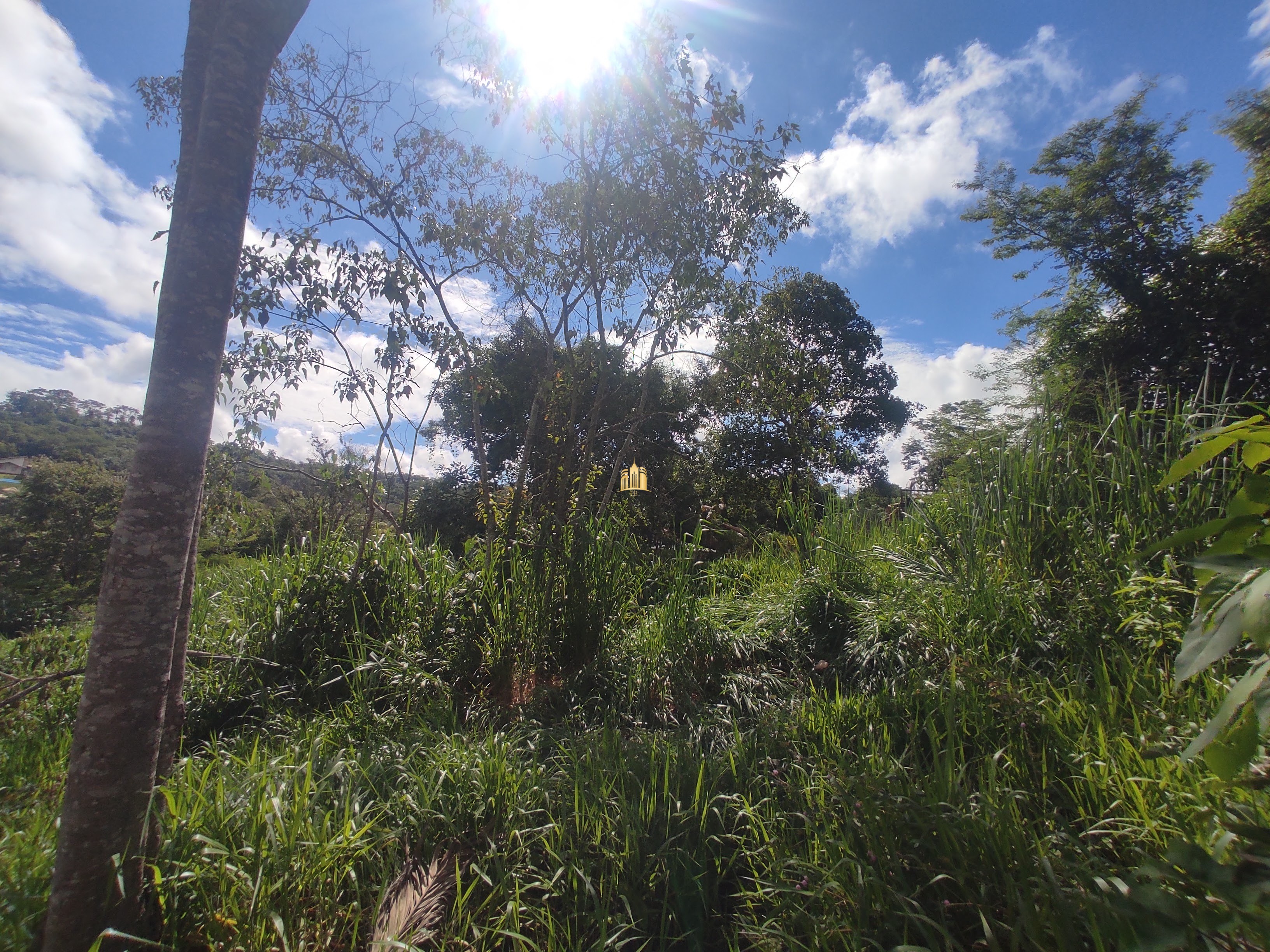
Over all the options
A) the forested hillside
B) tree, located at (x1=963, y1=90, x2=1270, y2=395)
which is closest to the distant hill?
the forested hillside

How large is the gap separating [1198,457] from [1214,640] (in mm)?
248

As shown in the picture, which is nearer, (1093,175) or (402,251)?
(402,251)

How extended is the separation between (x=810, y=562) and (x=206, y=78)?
4.01m

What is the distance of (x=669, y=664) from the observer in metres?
3.38

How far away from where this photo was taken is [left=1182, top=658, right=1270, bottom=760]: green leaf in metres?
0.60

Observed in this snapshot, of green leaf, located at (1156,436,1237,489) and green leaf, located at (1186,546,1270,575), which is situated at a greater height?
green leaf, located at (1156,436,1237,489)

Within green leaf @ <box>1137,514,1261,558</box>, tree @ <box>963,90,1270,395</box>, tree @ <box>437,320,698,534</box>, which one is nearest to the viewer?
green leaf @ <box>1137,514,1261,558</box>

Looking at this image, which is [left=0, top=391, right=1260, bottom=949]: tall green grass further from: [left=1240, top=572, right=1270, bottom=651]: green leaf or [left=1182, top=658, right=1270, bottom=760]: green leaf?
[left=1240, top=572, right=1270, bottom=651]: green leaf

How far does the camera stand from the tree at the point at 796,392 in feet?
17.9

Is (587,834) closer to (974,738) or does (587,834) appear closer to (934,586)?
(974,738)

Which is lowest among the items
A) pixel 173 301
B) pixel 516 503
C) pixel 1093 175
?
pixel 516 503

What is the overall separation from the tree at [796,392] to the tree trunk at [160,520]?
411 centimetres

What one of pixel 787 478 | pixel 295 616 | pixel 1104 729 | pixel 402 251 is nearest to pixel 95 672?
pixel 295 616

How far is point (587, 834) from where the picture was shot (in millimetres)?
1928
